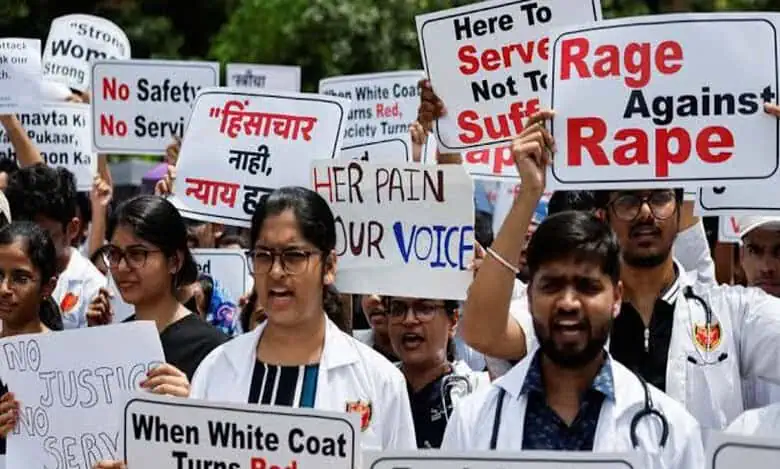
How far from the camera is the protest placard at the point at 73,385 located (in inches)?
216

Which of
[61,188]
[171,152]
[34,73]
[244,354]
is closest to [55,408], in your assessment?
[244,354]

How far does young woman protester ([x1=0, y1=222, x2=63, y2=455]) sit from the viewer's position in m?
6.29

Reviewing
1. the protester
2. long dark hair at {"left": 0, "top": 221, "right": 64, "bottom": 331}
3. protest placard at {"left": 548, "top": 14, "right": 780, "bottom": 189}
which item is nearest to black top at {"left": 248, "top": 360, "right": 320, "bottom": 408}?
protest placard at {"left": 548, "top": 14, "right": 780, "bottom": 189}

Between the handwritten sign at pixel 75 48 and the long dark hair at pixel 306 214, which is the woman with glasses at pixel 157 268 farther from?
the handwritten sign at pixel 75 48

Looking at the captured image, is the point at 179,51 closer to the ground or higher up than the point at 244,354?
higher up

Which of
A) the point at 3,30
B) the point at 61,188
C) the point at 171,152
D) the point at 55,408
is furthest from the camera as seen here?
the point at 3,30

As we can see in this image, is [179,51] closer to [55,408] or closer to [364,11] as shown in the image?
[364,11]

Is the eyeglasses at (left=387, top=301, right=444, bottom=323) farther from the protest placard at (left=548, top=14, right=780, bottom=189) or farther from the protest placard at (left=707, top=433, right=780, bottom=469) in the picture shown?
→ the protest placard at (left=707, top=433, right=780, bottom=469)

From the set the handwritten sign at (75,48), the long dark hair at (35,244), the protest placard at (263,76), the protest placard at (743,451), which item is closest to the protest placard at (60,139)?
the handwritten sign at (75,48)

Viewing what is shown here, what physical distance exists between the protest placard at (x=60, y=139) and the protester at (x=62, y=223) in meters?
2.24

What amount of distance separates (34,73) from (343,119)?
10.6ft

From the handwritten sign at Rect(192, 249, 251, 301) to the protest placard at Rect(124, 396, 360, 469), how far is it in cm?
317

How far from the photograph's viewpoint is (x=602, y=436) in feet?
15.3

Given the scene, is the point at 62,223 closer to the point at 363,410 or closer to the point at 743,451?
the point at 363,410
